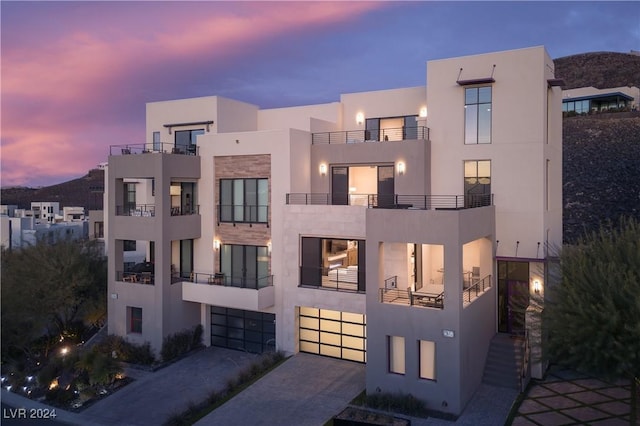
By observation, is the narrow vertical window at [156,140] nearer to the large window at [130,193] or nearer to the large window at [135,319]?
the large window at [130,193]

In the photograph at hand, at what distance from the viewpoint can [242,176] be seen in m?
22.9

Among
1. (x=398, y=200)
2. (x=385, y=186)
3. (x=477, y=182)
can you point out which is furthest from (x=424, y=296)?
(x=385, y=186)

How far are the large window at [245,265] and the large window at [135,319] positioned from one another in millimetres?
4147

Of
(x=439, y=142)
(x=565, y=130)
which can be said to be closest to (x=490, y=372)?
(x=439, y=142)

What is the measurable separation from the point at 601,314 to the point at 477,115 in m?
10.9

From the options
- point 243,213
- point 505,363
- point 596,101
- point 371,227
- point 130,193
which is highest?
point 596,101

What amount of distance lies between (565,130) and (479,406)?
4924 cm

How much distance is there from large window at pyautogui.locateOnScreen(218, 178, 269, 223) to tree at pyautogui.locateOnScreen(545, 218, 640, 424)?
12.7 m

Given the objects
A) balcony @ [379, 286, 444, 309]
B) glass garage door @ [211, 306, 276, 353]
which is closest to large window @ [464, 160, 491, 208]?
balcony @ [379, 286, 444, 309]

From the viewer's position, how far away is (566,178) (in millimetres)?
48875

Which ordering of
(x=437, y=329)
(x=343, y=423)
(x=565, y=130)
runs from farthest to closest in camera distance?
(x=565, y=130)
(x=437, y=329)
(x=343, y=423)

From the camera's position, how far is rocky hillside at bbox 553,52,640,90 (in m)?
95.8

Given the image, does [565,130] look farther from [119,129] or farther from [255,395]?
[255,395]

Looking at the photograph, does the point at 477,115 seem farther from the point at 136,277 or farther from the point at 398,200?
the point at 136,277
